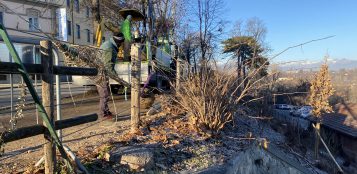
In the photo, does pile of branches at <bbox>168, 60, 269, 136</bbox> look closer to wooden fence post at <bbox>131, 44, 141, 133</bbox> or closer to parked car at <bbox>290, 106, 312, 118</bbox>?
wooden fence post at <bbox>131, 44, 141, 133</bbox>

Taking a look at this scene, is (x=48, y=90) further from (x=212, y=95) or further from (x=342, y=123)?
(x=342, y=123)

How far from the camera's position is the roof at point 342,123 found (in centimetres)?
A: 2772

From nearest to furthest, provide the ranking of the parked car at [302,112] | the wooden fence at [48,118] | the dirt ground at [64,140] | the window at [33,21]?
the wooden fence at [48,118] → the window at [33,21] → the dirt ground at [64,140] → the parked car at [302,112]

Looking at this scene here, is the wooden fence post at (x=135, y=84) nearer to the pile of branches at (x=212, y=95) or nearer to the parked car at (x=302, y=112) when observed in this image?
the pile of branches at (x=212, y=95)

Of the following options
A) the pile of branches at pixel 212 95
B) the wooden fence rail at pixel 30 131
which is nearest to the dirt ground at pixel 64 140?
the wooden fence rail at pixel 30 131

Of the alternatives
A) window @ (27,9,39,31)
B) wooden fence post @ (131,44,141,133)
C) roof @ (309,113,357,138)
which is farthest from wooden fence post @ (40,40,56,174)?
roof @ (309,113,357,138)

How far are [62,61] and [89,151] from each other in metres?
1.54

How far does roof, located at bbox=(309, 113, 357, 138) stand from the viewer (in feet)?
90.9

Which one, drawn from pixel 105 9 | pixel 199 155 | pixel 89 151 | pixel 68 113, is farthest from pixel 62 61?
pixel 105 9

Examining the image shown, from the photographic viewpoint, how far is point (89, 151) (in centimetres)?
621

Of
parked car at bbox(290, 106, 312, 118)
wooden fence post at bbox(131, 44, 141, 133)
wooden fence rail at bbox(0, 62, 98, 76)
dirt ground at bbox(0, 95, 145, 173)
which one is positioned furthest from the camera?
parked car at bbox(290, 106, 312, 118)

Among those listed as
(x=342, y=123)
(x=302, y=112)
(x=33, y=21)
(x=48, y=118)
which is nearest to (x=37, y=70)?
(x=48, y=118)

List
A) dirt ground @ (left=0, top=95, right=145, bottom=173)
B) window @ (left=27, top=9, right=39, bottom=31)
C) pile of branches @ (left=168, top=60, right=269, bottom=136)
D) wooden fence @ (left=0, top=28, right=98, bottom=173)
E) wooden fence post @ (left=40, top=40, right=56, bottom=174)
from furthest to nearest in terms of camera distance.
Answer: pile of branches @ (left=168, top=60, right=269, bottom=136)
dirt ground @ (left=0, top=95, right=145, bottom=173)
window @ (left=27, top=9, right=39, bottom=31)
wooden fence post @ (left=40, top=40, right=56, bottom=174)
wooden fence @ (left=0, top=28, right=98, bottom=173)

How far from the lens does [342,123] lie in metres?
30.0
